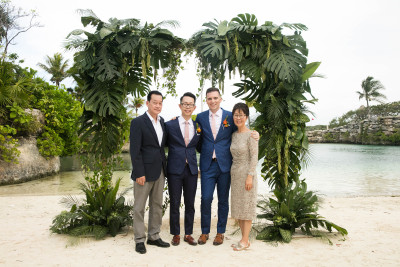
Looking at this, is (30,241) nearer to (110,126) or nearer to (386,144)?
(110,126)

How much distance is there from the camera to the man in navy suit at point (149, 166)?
338 centimetres

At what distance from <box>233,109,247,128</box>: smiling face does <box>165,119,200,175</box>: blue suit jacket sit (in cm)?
51

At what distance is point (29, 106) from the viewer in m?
10.1

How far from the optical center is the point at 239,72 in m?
4.42

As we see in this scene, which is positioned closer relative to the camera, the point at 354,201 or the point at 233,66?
the point at 233,66

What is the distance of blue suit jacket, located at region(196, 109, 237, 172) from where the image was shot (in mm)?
3541

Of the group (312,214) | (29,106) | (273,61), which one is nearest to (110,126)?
(273,61)

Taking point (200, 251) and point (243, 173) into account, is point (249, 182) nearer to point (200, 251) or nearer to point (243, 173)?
point (243, 173)

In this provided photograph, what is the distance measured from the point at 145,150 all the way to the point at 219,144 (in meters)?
0.91

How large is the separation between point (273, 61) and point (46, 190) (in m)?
8.35

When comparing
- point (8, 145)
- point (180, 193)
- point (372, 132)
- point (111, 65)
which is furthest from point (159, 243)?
point (372, 132)

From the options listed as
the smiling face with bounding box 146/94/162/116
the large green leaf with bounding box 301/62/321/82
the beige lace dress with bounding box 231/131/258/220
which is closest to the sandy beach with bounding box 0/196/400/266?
the beige lace dress with bounding box 231/131/258/220

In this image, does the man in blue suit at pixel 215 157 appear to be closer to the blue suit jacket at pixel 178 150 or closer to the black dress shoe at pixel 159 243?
the blue suit jacket at pixel 178 150

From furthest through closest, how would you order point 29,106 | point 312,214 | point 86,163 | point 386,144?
point 386,144
point 29,106
point 86,163
point 312,214
